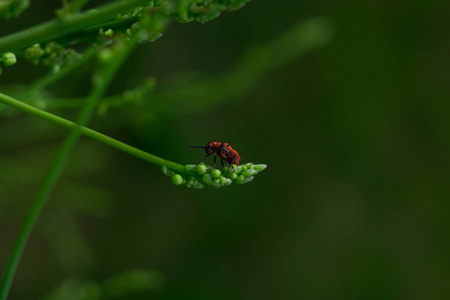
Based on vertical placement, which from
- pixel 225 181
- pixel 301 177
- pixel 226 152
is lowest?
pixel 225 181

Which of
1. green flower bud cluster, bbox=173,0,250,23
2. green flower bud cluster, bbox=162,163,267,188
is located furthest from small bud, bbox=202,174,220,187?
green flower bud cluster, bbox=173,0,250,23

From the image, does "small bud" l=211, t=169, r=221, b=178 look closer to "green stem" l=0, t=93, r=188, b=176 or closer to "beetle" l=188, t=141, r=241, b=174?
"green stem" l=0, t=93, r=188, b=176

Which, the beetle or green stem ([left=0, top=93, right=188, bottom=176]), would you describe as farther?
the beetle

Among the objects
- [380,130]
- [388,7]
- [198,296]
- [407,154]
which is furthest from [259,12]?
[198,296]

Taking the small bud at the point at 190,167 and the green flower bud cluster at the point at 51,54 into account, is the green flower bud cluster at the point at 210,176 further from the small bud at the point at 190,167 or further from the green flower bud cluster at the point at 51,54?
the green flower bud cluster at the point at 51,54

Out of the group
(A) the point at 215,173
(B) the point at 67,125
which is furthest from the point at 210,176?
(B) the point at 67,125

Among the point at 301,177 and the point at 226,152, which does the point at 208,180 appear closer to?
the point at 226,152

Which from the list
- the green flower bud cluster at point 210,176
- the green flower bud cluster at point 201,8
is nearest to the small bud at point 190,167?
the green flower bud cluster at point 210,176
